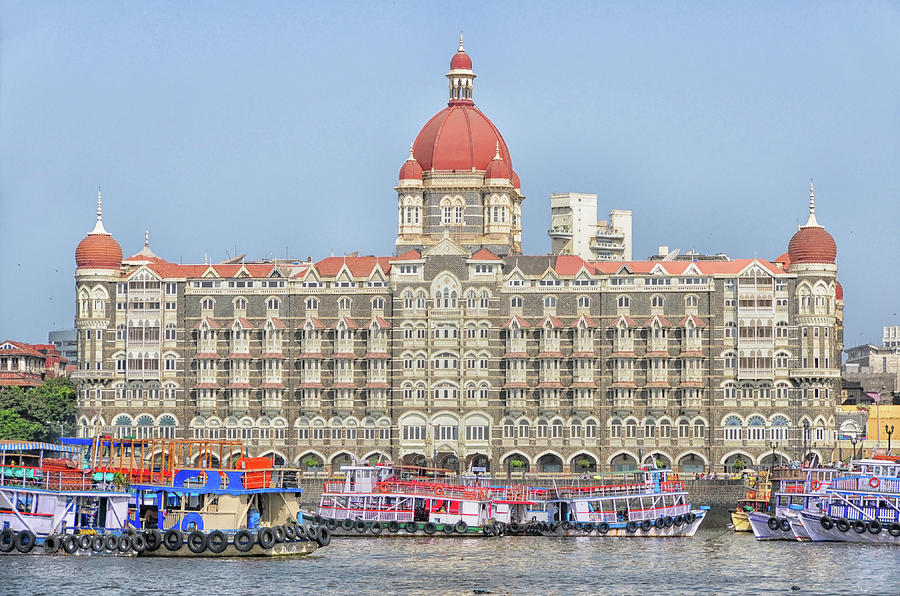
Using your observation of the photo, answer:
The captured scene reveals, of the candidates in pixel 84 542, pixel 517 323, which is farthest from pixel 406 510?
pixel 517 323

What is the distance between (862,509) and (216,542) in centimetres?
4121

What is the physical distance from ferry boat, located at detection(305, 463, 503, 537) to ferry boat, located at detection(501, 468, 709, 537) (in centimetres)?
319

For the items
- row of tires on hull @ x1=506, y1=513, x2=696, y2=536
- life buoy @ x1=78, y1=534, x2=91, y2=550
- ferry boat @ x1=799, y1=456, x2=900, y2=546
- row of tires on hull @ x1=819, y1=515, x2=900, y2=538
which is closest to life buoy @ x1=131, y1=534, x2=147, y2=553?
life buoy @ x1=78, y1=534, x2=91, y2=550

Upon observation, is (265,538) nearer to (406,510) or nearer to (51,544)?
(51,544)

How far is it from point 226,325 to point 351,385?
12441 millimetres

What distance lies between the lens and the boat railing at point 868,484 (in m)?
136

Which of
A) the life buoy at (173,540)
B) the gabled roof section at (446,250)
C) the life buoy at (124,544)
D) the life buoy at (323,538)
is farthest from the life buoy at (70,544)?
the gabled roof section at (446,250)

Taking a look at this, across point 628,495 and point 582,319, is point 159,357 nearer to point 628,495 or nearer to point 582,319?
point 582,319

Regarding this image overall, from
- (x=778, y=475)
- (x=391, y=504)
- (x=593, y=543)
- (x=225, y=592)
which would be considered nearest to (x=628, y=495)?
(x=593, y=543)

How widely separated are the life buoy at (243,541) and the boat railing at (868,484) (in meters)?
38.9

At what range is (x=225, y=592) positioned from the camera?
110m

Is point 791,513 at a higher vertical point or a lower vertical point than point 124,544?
higher

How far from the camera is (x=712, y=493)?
181 metres

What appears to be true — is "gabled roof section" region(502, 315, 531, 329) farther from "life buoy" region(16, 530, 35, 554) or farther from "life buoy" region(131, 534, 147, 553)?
"life buoy" region(16, 530, 35, 554)
